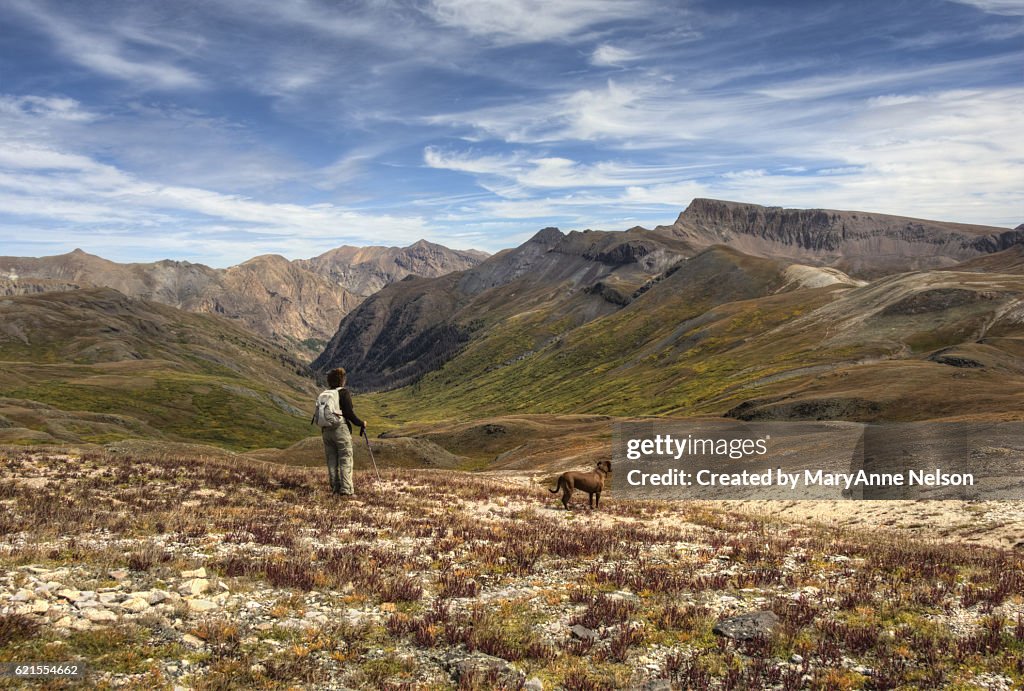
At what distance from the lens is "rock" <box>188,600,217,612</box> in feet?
32.9

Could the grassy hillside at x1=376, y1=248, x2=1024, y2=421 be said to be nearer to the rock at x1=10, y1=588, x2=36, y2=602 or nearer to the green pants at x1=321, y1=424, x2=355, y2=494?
the green pants at x1=321, y1=424, x2=355, y2=494

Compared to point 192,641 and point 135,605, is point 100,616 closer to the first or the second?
point 135,605

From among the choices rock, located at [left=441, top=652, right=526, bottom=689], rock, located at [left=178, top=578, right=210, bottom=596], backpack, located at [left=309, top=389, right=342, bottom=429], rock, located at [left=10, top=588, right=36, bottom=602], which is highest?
backpack, located at [left=309, top=389, right=342, bottom=429]

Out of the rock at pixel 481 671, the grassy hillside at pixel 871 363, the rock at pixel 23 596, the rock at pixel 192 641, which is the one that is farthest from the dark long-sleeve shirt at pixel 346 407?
the grassy hillside at pixel 871 363

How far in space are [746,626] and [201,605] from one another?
931cm

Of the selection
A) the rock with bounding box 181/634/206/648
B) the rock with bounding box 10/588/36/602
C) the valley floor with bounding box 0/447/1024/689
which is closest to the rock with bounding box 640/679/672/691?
the valley floor with bounding box 0/447/1024/689

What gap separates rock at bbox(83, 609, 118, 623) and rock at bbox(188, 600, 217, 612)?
1082 millimetres

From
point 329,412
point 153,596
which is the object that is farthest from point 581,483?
point 153,596

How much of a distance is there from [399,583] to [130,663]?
5060 millimetres

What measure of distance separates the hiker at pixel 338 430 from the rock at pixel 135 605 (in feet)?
38.7

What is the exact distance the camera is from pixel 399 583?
480 inches

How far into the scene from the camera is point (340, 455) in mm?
22234

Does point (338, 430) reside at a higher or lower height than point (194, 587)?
higher

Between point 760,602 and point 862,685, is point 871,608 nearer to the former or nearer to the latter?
point 760,602
